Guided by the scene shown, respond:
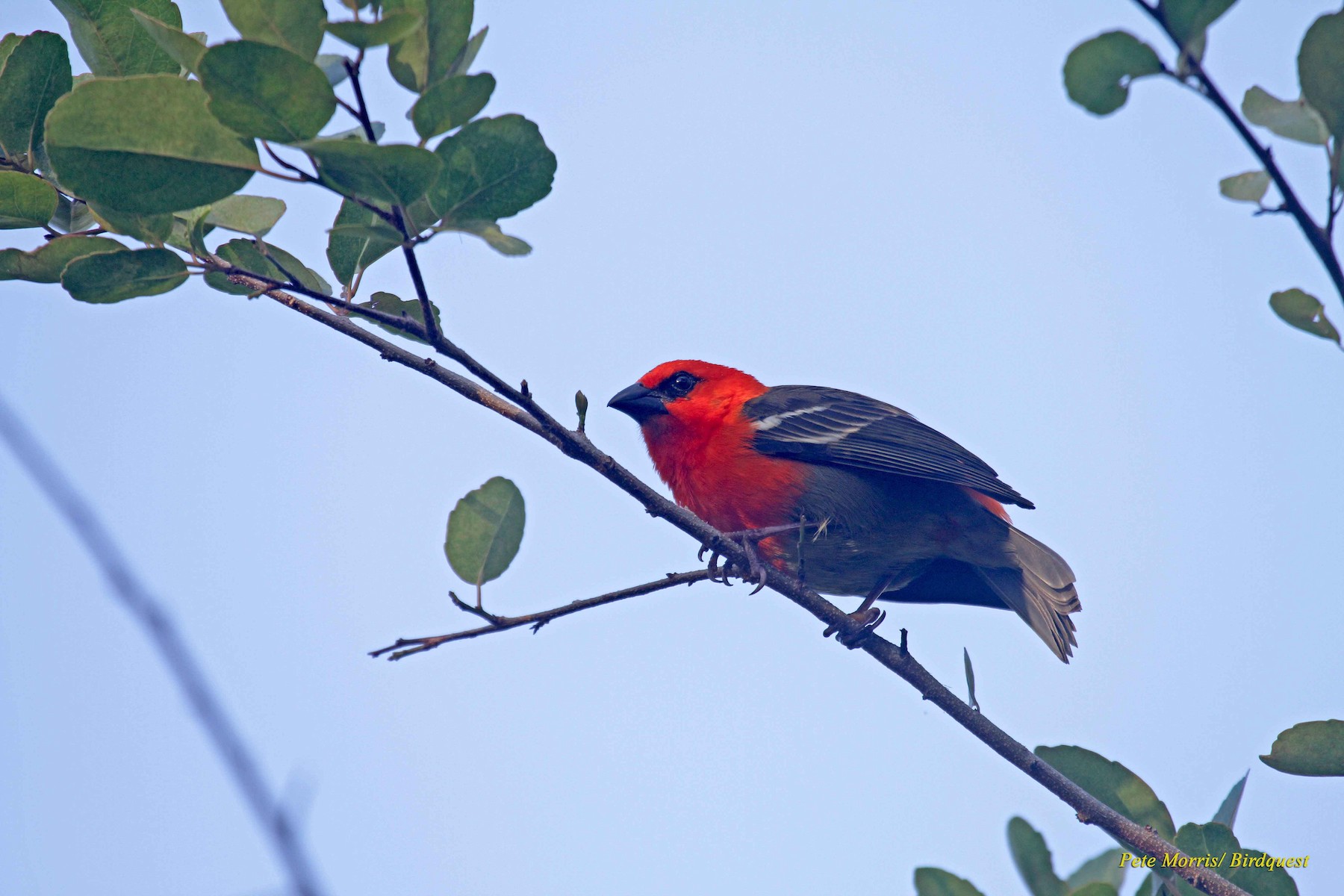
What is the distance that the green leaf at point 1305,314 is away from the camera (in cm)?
214

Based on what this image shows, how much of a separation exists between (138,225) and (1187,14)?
7.25 feet

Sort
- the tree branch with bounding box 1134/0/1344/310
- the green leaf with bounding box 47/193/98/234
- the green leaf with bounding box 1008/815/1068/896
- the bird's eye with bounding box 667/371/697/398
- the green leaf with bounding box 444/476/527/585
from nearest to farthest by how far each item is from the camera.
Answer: the tree branch with bounding box 1134/0/1344/310
the green leaf with bounding box 47/193/98/234
the green leaf with bounding box 444/476/527/585
the green leaf with bounding box 1008/815/1068/896
the bird's eye with bounding box 667/371/697/398

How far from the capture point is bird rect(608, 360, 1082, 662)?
518 centimetres

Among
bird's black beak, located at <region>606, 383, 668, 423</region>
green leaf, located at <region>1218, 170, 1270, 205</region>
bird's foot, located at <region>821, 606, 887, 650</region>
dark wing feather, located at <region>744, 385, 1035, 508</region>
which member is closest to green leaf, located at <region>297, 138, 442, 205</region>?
green leaf, located at <region>1218, 170, 1270, 205</region>

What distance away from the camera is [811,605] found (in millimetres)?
3602

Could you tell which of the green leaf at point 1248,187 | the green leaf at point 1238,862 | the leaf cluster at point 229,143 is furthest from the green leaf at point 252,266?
the green leaf at point 1238,862

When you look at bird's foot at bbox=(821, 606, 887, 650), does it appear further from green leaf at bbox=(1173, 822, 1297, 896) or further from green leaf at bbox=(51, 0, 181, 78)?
green leaf at bbox=(51, 0, 181, 78)

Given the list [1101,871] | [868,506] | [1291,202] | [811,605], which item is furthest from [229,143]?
[868,506]

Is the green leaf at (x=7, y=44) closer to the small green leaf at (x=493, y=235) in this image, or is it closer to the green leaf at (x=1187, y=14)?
the small green leaf at (x=493, y=235)

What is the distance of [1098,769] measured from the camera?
3.18m

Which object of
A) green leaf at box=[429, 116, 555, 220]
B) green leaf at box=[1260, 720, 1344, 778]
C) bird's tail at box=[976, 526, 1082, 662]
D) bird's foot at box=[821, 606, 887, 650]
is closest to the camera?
green leaf at box=[429, 116, 555, 220]

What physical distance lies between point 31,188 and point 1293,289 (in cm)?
270

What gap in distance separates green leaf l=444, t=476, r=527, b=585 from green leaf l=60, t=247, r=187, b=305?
90 centimetres

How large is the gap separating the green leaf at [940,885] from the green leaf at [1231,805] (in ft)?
2.21
